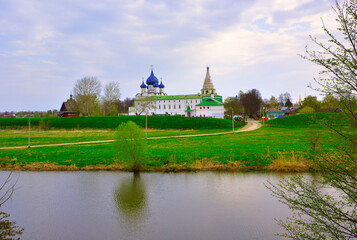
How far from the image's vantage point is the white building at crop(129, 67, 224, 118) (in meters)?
77.1

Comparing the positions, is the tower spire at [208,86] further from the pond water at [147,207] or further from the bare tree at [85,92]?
the pond water at [147,207]

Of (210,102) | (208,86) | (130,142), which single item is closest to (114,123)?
(210,102)

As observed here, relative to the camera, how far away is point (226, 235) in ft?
35.0

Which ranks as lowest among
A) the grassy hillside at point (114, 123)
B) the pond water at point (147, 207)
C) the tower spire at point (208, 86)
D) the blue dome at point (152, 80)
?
the pond water at point (147, 207)

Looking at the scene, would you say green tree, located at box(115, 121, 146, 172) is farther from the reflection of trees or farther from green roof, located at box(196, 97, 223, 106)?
green roof, located at box(196, 97, 223, 106)

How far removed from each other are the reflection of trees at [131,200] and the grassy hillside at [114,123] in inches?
1416

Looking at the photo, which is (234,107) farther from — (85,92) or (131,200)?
(131,200)

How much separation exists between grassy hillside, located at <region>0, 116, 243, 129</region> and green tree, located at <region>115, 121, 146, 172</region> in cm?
3332

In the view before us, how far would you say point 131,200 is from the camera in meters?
14.8

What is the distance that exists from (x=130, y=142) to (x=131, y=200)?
19.6 ft

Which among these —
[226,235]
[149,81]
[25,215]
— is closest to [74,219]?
[25,215]

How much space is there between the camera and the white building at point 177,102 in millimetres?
77125

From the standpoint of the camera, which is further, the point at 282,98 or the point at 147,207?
the point at 282,98

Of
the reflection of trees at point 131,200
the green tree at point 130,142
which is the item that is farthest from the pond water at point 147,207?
the green tree at point 130,142
